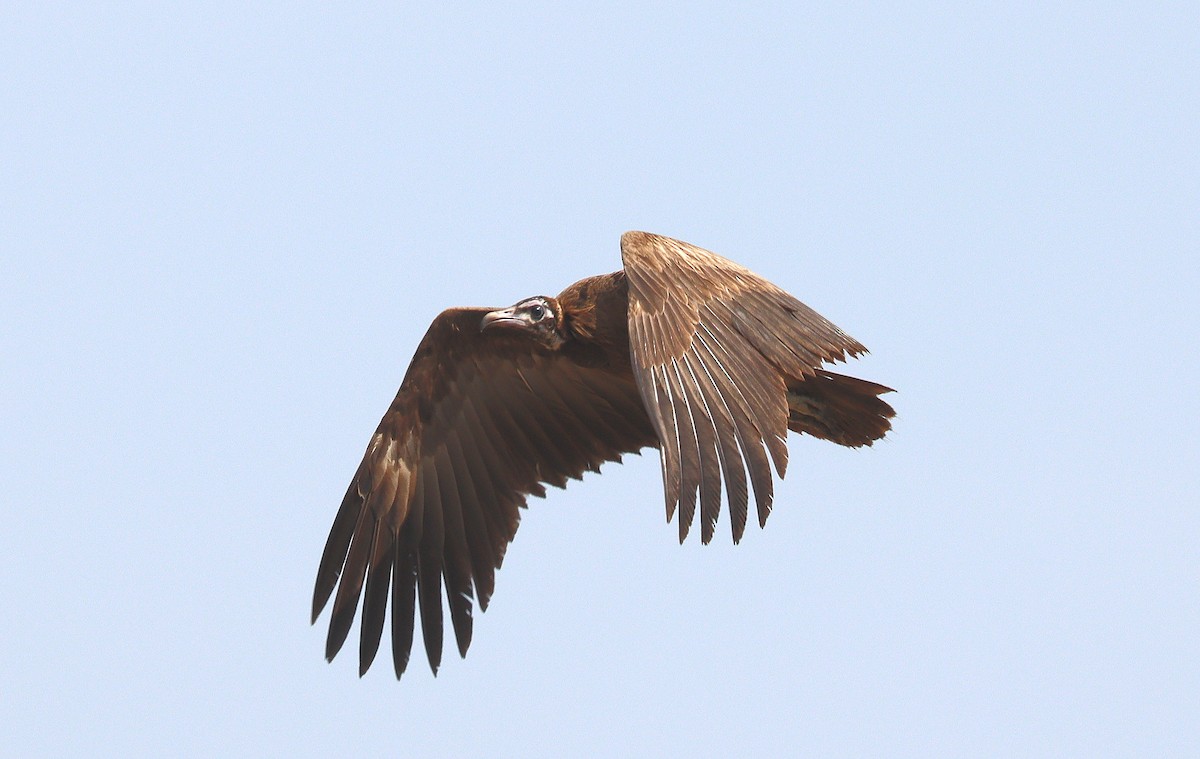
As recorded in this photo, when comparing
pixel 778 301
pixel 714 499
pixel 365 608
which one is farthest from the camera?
pixel 365 608

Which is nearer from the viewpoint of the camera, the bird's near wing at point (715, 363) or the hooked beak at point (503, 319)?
the bird's near wing at point (715, 363)

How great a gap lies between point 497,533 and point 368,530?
78 centimetres

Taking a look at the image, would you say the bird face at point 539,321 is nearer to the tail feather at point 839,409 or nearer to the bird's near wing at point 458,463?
the bird's near wing at point 458,463

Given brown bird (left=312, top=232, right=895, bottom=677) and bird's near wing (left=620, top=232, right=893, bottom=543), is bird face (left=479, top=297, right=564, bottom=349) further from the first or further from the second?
bird's near wing (left=620, top=232, right=893, bottom=543)

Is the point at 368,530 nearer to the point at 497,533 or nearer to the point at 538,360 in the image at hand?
the point at 497,533

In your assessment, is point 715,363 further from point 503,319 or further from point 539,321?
point 503,319

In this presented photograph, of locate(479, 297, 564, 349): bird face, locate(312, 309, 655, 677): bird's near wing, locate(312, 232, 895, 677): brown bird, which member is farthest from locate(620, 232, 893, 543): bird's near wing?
locate(312, 309, 655, 677): bird's near wing

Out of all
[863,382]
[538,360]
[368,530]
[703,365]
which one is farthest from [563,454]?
[703,365]

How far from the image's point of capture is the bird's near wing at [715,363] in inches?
276

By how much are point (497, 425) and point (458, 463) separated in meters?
0.33

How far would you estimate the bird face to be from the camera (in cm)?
940

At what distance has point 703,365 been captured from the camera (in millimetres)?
7520

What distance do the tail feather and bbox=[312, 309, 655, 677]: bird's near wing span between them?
1177 millimetres

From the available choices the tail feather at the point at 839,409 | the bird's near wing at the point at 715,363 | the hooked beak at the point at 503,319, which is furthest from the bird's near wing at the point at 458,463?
the bird's near wing at the point at 715,363
